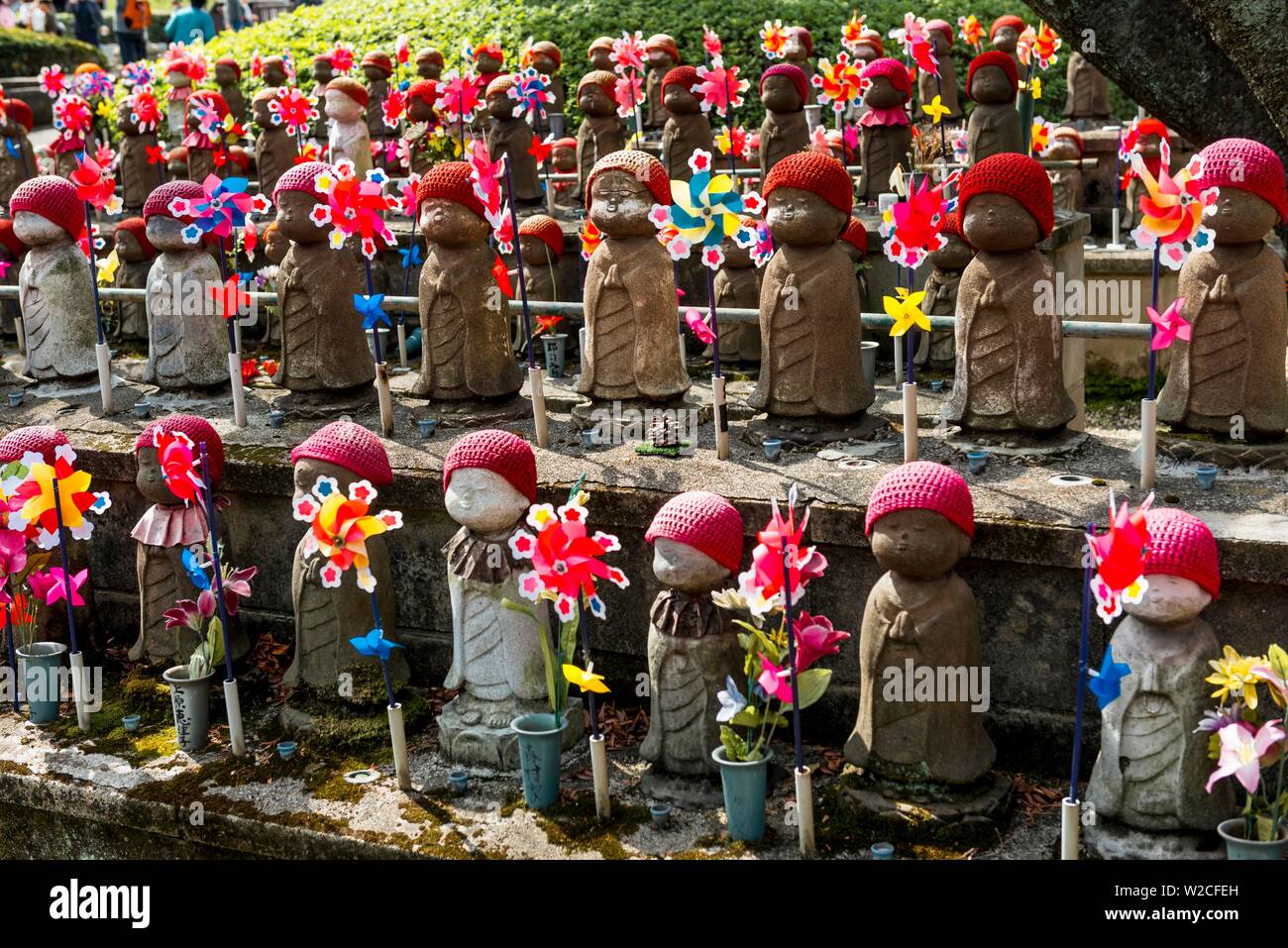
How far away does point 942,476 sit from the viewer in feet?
18.4

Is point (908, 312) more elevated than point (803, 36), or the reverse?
point (803, 36)

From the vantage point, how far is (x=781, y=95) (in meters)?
10.2

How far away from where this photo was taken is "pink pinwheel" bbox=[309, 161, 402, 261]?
7324 millimetres

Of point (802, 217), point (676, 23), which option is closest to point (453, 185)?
point (802, 217)

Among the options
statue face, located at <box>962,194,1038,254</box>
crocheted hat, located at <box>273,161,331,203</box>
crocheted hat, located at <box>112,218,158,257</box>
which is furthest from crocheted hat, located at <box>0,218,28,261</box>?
statue face, located at <box>962,194,1038,254</box>

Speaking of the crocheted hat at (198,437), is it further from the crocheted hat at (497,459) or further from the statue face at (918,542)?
the statue face at (918,542)

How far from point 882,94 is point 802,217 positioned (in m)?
3.75

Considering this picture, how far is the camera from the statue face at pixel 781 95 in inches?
400

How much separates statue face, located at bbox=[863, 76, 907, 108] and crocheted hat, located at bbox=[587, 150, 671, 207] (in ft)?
11.4

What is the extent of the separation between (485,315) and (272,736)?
213cm

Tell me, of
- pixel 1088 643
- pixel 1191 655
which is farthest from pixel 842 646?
pixel 1191 655

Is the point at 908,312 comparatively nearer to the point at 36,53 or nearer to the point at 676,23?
the point at 676,23

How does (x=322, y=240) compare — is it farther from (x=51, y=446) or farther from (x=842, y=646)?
(x=842, y=646)

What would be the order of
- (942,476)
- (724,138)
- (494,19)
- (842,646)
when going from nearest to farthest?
(942,476) < (842,646) < (724,138) < (494,19)
